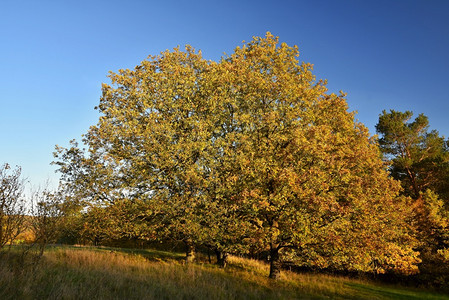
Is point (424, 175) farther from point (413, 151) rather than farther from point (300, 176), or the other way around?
point (300, 176)

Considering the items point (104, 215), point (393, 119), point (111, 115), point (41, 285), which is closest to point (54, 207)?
point (41, 285)

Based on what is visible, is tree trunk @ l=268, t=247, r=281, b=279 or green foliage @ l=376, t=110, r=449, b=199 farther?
green foliage @ l=376, t=110, r=449, b=199

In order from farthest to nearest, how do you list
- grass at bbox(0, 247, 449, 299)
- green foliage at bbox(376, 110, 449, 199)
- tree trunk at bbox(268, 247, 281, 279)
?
green foliage at bbox(376, 110, 449, 199)
tree trunk at bbox(268, 247, 281, 279)
grass at bbox(0, 247, 449, 299)

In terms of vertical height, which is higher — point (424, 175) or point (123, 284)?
point (424, 175)

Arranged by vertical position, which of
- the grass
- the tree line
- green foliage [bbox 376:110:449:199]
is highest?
green foliage [bbox 376:110:449:199]

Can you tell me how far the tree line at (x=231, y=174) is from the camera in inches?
618

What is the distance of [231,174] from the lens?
54.4ft

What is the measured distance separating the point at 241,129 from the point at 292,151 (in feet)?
11.9

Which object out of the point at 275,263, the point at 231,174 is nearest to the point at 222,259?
the point at 275,263

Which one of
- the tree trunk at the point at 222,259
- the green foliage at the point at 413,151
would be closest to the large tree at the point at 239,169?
the tree trunk at the point at 222,259

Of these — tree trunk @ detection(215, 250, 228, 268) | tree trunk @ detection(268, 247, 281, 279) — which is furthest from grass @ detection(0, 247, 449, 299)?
tree trunk @ detection(215, 250, 228, 268)

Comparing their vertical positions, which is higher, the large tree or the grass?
the large tree

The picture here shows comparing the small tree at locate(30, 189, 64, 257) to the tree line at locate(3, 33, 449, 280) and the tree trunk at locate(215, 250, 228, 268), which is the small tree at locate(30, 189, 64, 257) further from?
the tree trunk at locate(215, 250, 228, 268)

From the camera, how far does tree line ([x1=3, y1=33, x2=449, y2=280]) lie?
15688 millimetres
